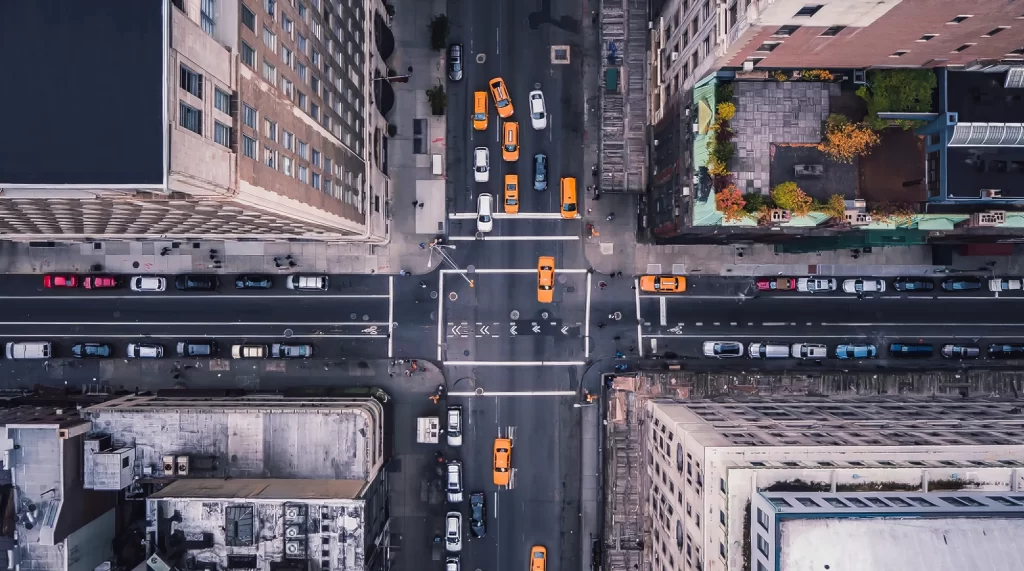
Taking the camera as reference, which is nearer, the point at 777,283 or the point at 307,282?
the point at 307,282

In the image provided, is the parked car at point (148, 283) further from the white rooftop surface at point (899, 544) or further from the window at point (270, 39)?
the white rooftop surface at point (899, 544)

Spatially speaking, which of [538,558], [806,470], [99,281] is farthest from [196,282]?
[806,470]

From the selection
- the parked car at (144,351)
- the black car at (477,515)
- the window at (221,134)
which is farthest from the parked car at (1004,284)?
the parked car at (144,351)

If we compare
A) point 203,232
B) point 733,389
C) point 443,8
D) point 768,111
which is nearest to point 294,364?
point 203,232

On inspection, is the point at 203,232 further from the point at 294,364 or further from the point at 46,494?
the point at 46,494

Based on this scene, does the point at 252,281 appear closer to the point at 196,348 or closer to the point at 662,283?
the point at 196,348

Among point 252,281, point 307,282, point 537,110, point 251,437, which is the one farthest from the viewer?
point 307,282
